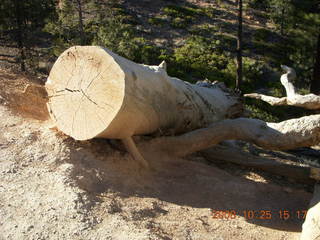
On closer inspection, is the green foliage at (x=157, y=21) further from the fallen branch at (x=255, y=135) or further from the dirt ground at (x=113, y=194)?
the fallen branch at (x=255, y=135)

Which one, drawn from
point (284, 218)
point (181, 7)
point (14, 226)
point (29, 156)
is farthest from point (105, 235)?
point (181, 7)

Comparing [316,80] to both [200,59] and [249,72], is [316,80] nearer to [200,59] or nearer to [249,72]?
[249,72]

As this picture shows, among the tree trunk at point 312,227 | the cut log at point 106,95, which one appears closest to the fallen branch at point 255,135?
the cut log at point 106,95

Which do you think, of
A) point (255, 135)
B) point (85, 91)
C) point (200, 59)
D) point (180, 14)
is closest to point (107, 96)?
point (85, 91)

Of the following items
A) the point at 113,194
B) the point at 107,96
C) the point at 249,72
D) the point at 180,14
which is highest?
the point at 107,96

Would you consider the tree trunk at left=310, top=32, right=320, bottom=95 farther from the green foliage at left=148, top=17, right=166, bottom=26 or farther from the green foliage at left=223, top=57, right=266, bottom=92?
the green foliage at left=148, top=17, right=166, bottom=26

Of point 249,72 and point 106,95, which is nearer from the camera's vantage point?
point 106,95

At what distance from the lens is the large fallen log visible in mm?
3736

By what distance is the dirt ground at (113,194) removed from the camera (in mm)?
2943
